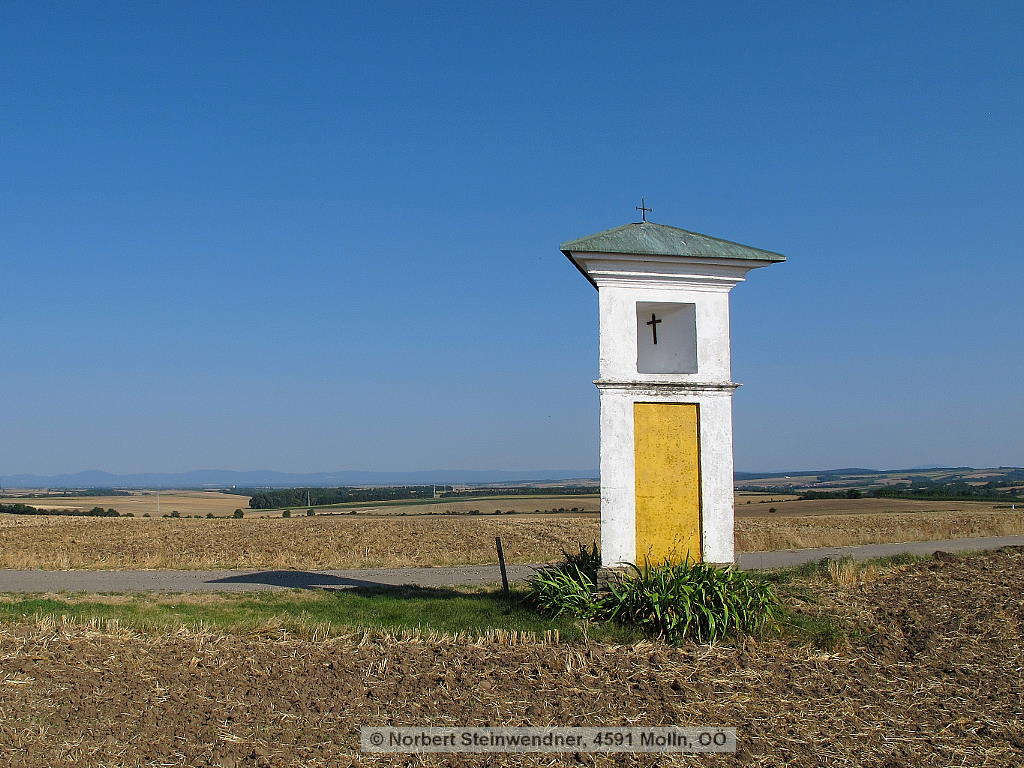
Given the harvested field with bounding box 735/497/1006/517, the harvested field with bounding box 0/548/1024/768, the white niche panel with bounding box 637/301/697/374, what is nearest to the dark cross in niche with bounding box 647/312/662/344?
the white niche panel with bounding box 637/301/697/374

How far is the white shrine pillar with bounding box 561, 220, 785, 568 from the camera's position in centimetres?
1121

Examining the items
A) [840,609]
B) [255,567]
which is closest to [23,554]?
[255,567]

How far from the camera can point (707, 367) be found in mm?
11555

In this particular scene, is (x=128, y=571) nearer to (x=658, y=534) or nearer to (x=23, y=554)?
(x=23, y=554)

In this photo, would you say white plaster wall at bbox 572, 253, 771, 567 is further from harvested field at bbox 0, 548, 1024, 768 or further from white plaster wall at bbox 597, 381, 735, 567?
harvested field at bbox 0, 548, 1024, 768

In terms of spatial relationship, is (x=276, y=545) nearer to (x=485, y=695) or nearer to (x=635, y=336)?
(x=635, y=336)

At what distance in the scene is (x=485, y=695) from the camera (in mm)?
7324

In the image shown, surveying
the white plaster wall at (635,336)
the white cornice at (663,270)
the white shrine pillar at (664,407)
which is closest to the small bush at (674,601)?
the white shrine pillar at (664,407)

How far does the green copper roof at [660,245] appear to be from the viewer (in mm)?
11352

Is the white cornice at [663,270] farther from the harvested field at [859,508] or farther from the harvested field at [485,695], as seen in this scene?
the harvested field at [859,508]

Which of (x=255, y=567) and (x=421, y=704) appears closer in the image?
(x=421, y=704)

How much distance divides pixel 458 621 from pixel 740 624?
11.8ft

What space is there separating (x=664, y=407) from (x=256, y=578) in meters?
11.5

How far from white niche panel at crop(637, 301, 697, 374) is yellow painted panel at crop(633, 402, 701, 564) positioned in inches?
35.2
